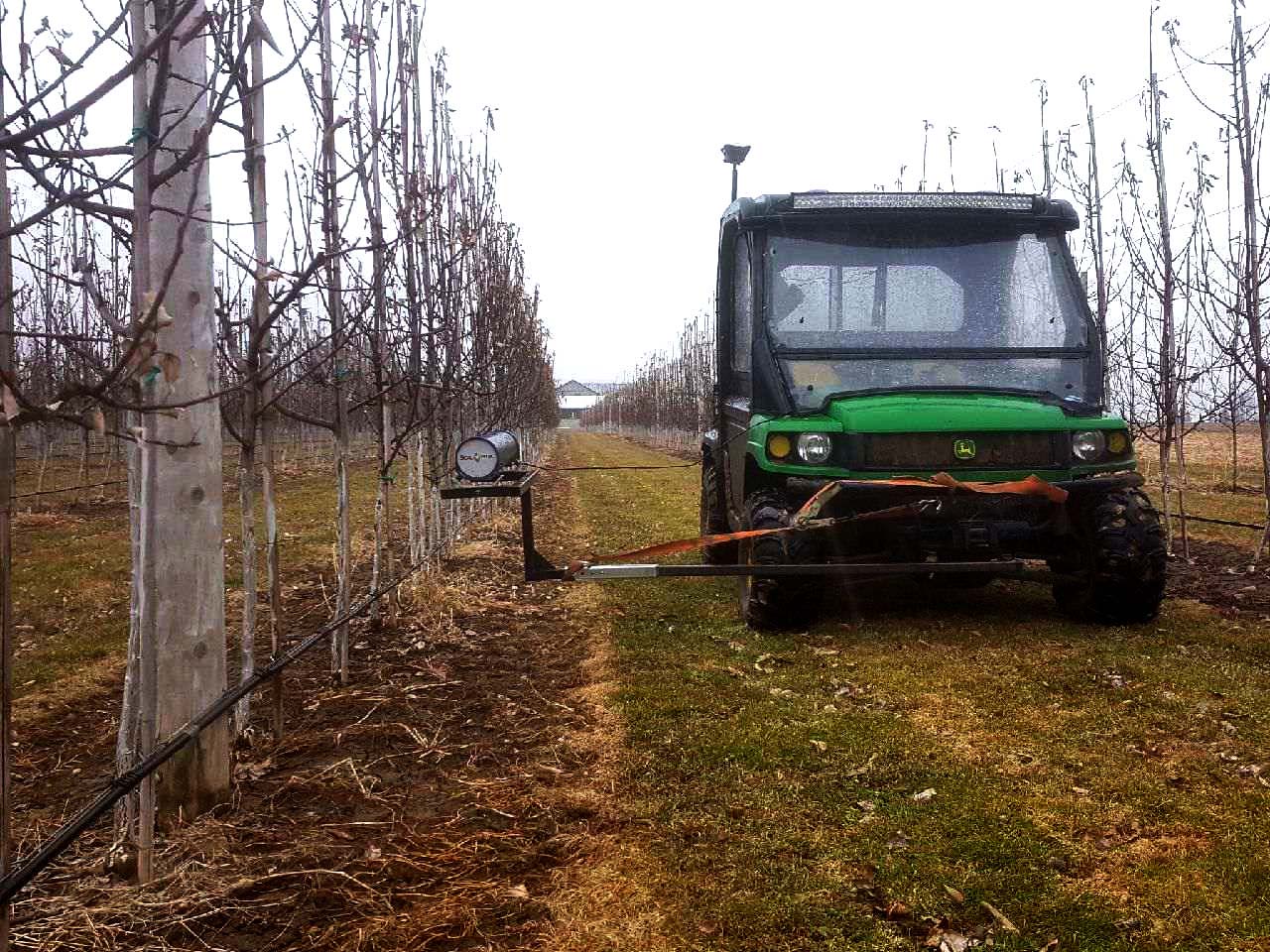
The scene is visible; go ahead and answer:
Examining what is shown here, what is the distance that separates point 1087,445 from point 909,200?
5.83 feet

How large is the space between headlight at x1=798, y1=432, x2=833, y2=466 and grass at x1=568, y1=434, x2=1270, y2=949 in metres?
1.07

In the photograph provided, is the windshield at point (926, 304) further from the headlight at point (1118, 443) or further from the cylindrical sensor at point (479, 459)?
the cylindrical sensor at point (479, 459)

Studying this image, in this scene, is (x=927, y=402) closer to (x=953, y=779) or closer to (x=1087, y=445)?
(x=1087, y=445)

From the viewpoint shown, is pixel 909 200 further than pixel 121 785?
Yes

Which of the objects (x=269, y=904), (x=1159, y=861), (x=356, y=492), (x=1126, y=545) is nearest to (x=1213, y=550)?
(x=1126, y=545)

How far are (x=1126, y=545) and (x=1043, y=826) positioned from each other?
2.57 m

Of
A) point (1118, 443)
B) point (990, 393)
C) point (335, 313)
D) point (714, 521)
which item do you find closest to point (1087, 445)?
point (1118, 443)

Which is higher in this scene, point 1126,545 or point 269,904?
point 1126,545

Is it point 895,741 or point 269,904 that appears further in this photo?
point 895,741

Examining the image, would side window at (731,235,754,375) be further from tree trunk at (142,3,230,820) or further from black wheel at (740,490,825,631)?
tree trunk at (142,3,230,820)

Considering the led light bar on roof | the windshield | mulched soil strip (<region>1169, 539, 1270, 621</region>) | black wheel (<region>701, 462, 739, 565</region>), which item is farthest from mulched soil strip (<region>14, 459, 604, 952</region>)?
mulched soil strip (<region>1169, 539, 1270, 621</region>)

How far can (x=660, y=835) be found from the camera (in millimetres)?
3064

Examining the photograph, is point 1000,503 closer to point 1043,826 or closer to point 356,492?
point 1043,826

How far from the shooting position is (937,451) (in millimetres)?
5086
